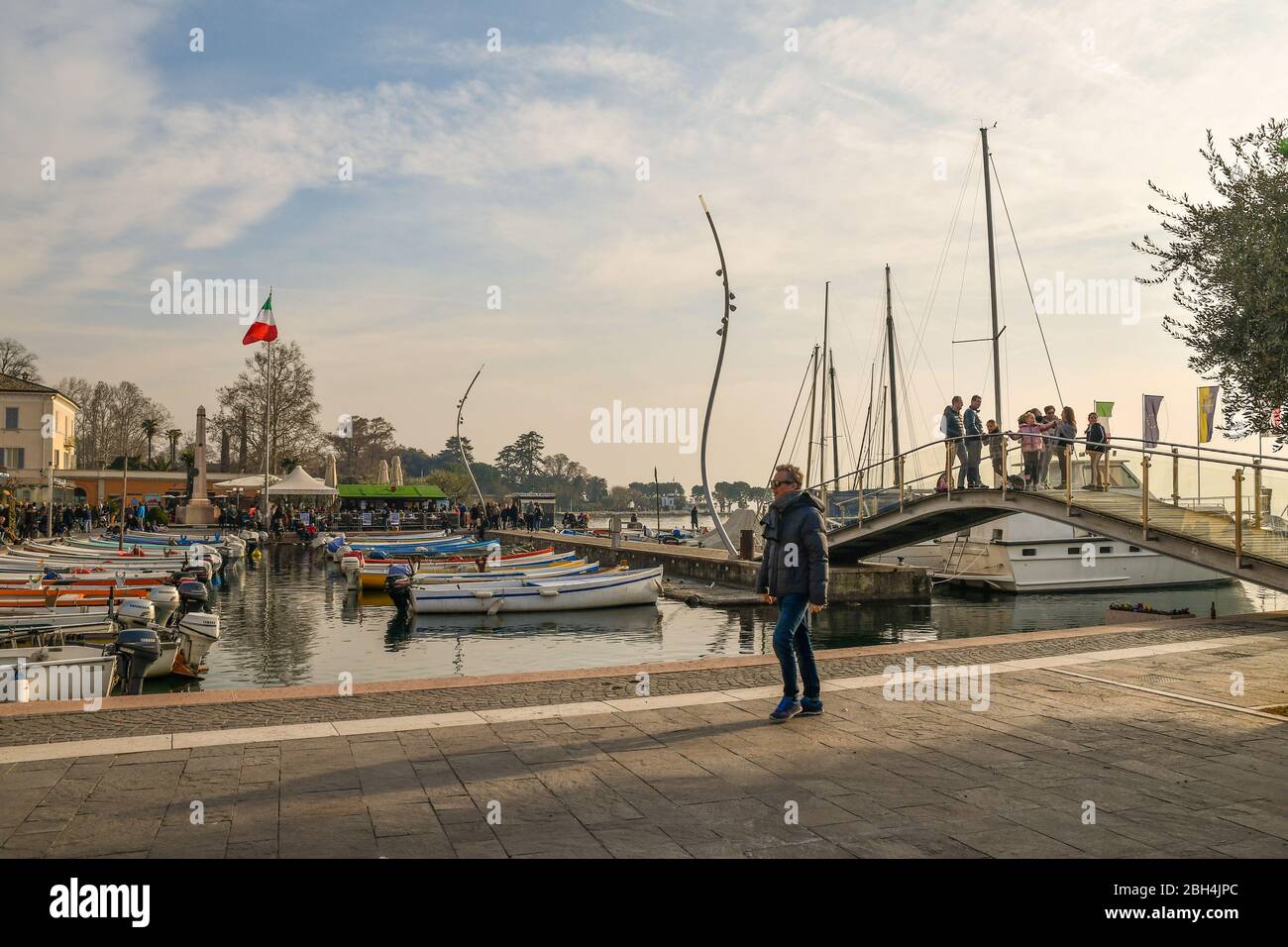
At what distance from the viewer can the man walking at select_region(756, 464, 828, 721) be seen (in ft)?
25.7

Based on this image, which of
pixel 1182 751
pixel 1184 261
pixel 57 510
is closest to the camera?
pixel 1182 751

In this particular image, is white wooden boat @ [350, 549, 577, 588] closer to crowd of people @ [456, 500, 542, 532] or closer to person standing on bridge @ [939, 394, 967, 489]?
person standing on bridge @ [939, 394, 967, 489]

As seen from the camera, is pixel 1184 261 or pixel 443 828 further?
→ pixel 1184 261

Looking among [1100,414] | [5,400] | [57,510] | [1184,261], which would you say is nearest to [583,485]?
[5,400]

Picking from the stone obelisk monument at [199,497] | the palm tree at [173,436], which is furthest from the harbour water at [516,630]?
the palm tree at [173,436]

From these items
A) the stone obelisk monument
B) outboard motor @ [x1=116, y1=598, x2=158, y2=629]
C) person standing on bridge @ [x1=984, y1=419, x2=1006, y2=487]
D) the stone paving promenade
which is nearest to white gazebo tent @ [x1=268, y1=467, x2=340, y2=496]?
the stone obelisk monument

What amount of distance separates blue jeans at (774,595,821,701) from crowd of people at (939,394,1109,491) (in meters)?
11.7

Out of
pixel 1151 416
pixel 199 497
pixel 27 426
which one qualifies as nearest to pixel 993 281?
pixel 1151 416

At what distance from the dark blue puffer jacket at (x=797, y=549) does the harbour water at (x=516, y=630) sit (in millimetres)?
9208
